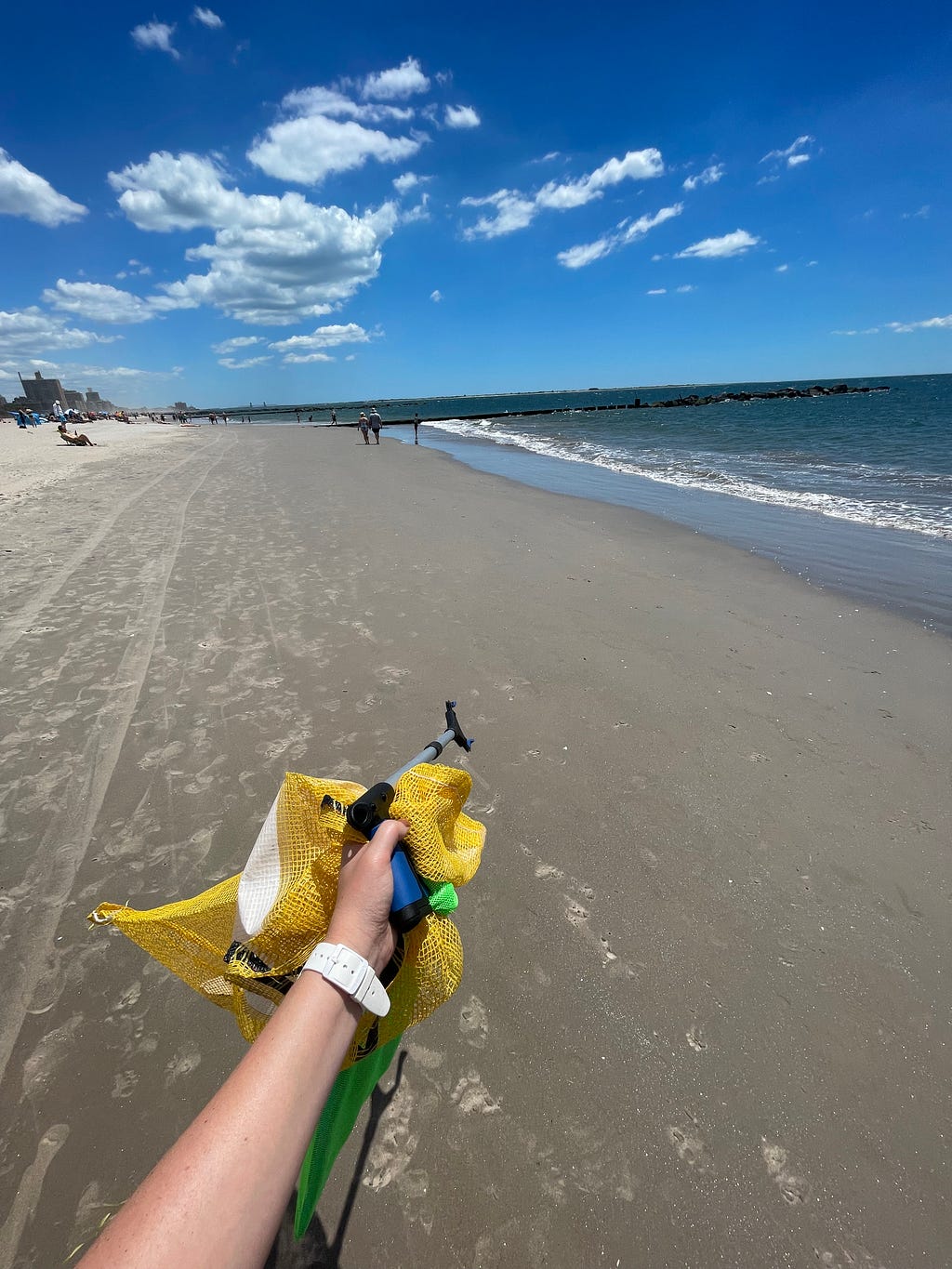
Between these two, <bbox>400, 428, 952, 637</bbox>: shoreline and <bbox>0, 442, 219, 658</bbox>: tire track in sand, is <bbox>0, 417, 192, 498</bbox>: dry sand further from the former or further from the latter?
<bbox>400, 428, 952, 637</bbox>: shoreline

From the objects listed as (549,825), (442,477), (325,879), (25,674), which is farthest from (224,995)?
(442,477)

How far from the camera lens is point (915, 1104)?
2.09 m

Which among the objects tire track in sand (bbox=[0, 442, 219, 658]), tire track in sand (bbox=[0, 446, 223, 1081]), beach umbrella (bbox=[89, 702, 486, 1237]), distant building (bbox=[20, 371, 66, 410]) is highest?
distant building (bbox=[20, 371, 66, 410])

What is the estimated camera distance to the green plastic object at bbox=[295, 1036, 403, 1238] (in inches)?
58.9

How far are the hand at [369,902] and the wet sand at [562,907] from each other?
4.27ft

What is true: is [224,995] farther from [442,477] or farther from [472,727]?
[442,477]

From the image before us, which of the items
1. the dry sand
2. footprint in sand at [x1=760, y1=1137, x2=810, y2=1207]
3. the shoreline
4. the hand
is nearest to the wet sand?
footprint in sand at [x1=760, y1=1137, x2=810, y2=1207]

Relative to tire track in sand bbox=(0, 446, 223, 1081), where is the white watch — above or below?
above

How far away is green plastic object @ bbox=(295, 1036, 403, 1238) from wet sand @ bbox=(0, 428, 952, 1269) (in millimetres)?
439

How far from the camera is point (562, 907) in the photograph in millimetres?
2900

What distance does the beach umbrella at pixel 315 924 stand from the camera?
4.98ft

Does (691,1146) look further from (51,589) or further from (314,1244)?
(51,589)

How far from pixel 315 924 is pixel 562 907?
5.86 ft

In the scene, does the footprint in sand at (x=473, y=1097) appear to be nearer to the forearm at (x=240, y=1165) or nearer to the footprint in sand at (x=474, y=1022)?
the footprint in sand at (x=474, y=1022)
